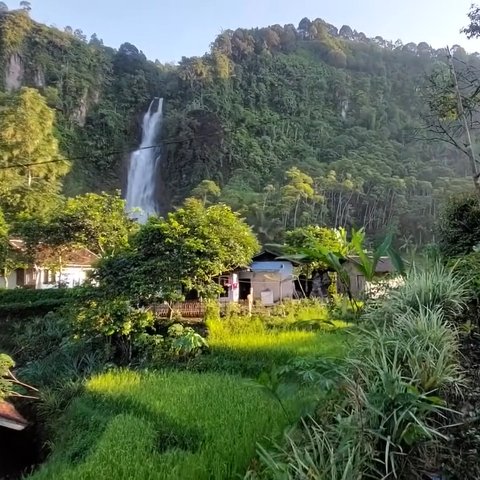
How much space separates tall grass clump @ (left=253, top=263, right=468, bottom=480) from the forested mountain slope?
96.3 feet

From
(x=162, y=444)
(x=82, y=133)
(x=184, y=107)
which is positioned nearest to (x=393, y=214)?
(x=184, y=107)

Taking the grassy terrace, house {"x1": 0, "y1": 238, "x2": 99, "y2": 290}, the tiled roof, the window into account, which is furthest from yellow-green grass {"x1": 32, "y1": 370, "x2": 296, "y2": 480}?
house {"x1": 0, "y1": 238, "x2": 99, "y2": 290}

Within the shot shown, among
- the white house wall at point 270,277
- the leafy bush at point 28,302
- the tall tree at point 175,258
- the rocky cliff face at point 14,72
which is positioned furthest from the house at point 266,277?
the rocky cliff face at point 14,72

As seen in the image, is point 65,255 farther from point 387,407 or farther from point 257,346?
point 387,407

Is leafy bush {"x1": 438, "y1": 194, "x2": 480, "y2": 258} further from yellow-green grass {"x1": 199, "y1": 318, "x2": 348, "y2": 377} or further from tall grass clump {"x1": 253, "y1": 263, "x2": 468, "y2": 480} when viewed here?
tall grass clump {"x1": 253, "y1": 263, "x2": 468, "y2": 480}

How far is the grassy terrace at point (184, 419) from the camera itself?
10.7 feet

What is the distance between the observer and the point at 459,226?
571 centimetres

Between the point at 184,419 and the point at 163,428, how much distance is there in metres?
0.24

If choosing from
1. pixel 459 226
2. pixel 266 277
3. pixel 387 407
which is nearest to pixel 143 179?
pixel 266 277

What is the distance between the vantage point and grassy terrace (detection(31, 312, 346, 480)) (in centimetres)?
327

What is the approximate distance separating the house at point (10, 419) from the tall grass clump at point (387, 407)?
22.3 feet

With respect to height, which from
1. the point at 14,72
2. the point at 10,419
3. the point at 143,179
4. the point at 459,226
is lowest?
the point at 10,419

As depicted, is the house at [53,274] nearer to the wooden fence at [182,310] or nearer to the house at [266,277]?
the house at [266,277]

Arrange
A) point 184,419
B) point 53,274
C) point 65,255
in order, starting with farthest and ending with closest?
point 53,274
point 65,255
point 184,419
